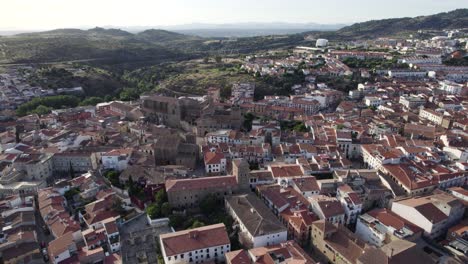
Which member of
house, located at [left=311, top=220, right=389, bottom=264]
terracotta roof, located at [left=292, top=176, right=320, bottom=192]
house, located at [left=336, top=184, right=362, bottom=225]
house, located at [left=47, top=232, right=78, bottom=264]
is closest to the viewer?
house, located at [left=311, top=220, right=389, bottom=264]

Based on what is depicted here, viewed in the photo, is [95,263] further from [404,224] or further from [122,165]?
[404,224]

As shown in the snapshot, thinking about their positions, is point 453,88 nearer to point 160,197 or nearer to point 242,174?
point 242,174

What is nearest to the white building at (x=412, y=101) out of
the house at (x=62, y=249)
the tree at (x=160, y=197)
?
the tree at (x=160, y=197)

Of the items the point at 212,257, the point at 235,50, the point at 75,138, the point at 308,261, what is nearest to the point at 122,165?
the point at 75,138

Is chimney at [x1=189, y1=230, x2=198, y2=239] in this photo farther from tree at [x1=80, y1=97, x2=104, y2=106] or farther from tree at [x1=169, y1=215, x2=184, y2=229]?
tree at [x1=80, y1=97, x2=104, y2=106]

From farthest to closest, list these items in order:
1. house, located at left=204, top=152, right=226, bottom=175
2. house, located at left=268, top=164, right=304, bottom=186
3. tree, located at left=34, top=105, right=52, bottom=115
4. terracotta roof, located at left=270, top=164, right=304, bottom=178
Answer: tree, located at left=34, top=105, right=52, bottom=115
house, located at left=204, top=152, right=226, bottom=175
terracotta roof, located at left=270, top=164, right=304, bottom=178
house, located at left=268, top=164, right=304, bottom=186

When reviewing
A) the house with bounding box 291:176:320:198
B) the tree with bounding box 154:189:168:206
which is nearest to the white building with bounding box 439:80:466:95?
the house with bounding box 291:176:320:198
